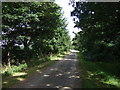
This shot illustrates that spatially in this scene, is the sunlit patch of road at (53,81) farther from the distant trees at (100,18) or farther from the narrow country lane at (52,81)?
the distant trees at (100,18)

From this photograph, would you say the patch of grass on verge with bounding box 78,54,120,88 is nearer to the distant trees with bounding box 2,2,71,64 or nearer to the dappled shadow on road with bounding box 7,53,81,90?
the dappled shadow on road with bounding box 7,53,81,90

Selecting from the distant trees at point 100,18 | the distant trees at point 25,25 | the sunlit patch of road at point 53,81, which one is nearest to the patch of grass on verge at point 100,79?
the sunlit patch of road at point 53,81

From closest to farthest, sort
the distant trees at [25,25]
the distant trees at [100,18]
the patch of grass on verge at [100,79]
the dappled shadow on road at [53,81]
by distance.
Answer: the dappled shadow on road at [53,81], the patch of grass on verge at [100,79], the distant trees at [100,18], the distant trees at [25,25]

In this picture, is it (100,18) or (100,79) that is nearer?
(100,18)

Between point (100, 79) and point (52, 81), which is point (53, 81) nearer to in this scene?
point (52, 81)

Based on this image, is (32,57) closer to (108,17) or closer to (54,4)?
(54,4)

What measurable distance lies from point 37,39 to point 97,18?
852 cm

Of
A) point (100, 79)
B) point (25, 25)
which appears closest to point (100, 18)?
point (100, 79)

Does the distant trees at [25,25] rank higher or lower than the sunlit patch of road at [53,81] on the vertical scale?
higher

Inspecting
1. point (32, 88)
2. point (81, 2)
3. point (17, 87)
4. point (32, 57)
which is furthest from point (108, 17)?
point (32, 57)

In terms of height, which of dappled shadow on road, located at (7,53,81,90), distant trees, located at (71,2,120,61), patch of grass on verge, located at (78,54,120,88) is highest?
distant trees, located at (71,2,120,61)

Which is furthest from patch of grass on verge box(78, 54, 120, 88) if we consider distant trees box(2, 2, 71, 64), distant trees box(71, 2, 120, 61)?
distant trees box(2, 2, 71, 64)

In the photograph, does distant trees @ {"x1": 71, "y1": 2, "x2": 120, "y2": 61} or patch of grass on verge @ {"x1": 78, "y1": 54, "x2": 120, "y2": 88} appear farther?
distant trees @ {"x1": 71, "y1": 2, "x2": 120, "y2": 61}

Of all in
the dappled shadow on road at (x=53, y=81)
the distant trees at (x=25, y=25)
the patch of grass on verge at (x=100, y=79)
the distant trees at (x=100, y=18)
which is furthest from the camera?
the distant trees at (x=25, y=25)
